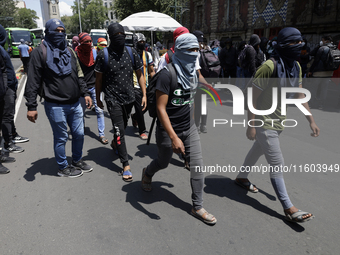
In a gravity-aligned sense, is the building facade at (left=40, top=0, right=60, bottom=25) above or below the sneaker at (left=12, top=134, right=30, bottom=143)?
above

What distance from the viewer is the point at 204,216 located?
9.09 ft

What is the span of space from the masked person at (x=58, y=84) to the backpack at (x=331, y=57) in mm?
6741

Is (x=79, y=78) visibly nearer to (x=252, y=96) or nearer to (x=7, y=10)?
(x=252, y=96)

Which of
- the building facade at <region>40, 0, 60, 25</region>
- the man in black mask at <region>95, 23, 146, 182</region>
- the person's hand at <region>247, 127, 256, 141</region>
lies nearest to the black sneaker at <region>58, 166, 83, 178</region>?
the man in black mask at <region>95, 23, 146, 182</region>

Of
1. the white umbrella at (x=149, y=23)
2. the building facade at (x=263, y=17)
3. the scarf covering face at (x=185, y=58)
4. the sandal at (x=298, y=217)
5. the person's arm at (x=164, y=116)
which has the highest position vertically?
the building facade at (x=263, y=17)

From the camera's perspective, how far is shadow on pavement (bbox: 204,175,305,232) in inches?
115

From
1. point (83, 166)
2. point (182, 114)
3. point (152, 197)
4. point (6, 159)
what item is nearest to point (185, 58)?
point (182, 114)

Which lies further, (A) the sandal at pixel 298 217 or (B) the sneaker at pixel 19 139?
(B) the sneaker at pixel 19 139

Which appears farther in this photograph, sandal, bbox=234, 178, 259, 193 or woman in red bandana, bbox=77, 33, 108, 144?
woman in red bandana, bbox=77, 33, 108, 144

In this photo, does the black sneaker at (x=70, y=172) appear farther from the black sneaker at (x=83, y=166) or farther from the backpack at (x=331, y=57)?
the backpack at (x=331, y=57)

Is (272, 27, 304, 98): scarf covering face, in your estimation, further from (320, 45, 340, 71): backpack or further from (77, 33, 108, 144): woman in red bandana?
(320, 45, 340, 71): backpack

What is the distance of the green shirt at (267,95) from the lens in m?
2.70

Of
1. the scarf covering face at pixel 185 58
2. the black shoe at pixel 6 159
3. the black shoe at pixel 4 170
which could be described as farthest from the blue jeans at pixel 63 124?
the scarf covering face at pixel 185 58

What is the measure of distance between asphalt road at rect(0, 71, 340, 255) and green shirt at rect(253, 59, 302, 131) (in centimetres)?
99
